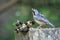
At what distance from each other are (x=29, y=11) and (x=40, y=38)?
4.40m

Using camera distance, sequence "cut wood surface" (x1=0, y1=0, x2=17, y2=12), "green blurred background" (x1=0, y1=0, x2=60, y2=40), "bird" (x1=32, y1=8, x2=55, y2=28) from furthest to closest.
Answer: "cut wood surface" (x1=0, y1=0, x2=17, y2=12)
"green blurred background" (x1=0, y1=0, x2=60, y2=40)
"bird" (x1=32, y1=8, x2=55, y2=28)

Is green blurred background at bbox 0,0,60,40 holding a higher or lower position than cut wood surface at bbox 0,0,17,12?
lower

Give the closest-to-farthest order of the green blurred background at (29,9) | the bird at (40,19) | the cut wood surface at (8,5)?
the bird at (40,19) → the green blurred background at (29,9) → the cut wood surface at (8,5)

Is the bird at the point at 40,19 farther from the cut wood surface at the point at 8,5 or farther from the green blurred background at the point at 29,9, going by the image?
the cut wood surface at the point at 8,5

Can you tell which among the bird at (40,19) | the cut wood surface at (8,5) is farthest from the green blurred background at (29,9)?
the bird at (40,19)

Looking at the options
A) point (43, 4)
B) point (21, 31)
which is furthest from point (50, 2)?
point (21, 31)

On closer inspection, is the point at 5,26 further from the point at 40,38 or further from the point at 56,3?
the point at 40,38

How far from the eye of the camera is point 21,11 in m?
8.05

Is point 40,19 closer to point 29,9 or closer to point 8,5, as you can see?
point 8,5

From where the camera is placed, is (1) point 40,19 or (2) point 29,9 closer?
(1) point 40,19

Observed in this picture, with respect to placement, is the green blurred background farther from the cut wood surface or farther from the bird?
the bird

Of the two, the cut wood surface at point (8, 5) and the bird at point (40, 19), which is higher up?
the bird at point (40, 19)

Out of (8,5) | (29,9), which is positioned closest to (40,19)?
(8,5)

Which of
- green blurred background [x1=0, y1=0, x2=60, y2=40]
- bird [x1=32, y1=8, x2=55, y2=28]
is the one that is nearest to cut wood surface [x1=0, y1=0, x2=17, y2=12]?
green blurred background [x1=0, y1=0, x2=60, y2=40]
